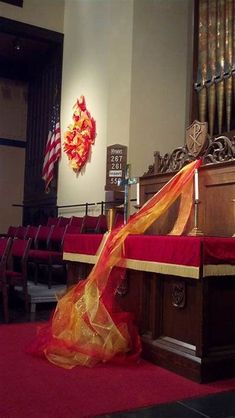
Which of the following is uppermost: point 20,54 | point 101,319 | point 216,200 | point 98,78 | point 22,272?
point 20,54

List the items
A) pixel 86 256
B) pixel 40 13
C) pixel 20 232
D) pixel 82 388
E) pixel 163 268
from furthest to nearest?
pixel 40 13, pixel 20 232, pixel 86 256, pixel 163 268, pixel 82 388

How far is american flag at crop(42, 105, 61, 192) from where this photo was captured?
27.8ft

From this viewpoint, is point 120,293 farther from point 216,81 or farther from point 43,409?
point 216,81

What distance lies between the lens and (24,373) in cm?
257

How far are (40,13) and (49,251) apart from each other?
194 inches

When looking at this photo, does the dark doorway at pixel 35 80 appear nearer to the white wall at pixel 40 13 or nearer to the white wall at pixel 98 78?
the white wall at pixel 40 13

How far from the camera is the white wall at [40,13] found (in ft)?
27.3

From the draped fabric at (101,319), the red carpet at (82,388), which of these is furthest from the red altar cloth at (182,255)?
the red carpet at (82,388)

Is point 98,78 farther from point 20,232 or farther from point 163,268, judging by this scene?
point 163,268

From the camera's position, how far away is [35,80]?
9883 millimetres

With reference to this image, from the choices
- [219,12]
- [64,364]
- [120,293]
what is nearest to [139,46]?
[219,12]

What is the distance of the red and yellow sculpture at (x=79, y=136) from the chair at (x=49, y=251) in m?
1.61

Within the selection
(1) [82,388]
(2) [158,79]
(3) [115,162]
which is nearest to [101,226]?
(3) [115,162]

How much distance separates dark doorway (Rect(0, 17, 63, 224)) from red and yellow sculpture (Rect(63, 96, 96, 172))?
2.82 ft
